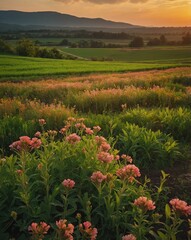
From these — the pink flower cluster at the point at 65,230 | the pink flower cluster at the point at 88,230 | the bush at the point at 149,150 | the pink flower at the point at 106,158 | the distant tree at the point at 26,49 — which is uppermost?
the pink flower at the point at 106,158

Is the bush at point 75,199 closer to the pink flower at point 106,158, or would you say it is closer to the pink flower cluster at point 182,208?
the pink flower at point 106,158

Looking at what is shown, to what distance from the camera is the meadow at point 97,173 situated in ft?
9.37

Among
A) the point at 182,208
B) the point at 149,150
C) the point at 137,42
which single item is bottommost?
the point at 137,42

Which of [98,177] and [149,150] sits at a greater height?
[98,177]

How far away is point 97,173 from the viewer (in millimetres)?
2766

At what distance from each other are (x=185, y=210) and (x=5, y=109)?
295 inches

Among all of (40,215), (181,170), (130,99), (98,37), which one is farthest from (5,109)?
(98,37)

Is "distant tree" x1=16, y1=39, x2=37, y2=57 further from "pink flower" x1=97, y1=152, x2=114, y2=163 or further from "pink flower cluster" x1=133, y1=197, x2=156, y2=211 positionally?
"pink flower cluster" x1=133, y1=197, x2=156, y2=211

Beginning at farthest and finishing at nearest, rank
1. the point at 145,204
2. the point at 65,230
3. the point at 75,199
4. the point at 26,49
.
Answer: the point at 26,49 < the point at 75,199 < the point at 145,204 < the point at 65,230

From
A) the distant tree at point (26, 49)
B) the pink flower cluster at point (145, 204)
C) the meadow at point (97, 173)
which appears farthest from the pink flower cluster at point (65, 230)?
the distant tree at point (26, 49)

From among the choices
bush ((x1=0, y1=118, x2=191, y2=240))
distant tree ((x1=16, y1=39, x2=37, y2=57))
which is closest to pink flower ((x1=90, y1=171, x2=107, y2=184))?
bush ((x1=0, y1=118, x2=191, y2=240))

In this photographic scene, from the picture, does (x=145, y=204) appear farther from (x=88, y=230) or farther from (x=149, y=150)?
(x=149, y=150)

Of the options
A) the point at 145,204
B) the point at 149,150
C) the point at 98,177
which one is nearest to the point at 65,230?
the point at 145,204

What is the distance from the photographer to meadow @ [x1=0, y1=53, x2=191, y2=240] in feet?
9.37
